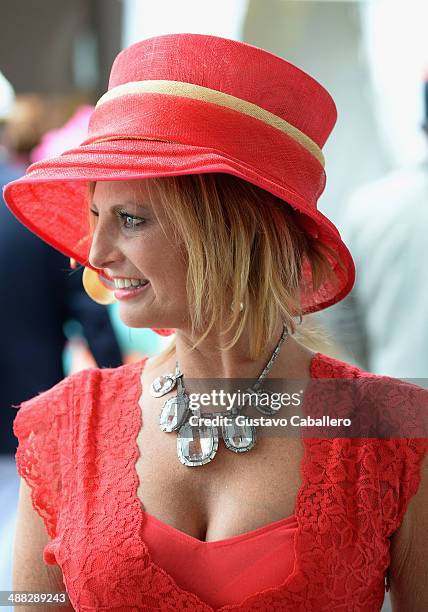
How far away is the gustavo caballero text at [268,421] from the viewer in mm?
1132

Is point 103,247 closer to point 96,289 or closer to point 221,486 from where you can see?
point 96,289

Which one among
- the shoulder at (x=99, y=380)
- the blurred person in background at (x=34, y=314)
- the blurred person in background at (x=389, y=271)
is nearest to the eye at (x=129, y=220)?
the shoulder at (x=99, y=380)

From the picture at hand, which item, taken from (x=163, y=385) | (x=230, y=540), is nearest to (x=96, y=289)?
(x=163, y=385)

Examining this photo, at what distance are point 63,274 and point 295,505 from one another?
1.25 metres

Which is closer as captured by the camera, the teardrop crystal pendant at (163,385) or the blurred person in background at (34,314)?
the teardrop crystal pendant at (163,385)

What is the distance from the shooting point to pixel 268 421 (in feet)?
3.73

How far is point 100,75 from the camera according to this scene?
6.35 ft

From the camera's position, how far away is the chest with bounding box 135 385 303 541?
3.53 ft

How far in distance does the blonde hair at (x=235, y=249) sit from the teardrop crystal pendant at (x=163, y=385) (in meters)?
0.09

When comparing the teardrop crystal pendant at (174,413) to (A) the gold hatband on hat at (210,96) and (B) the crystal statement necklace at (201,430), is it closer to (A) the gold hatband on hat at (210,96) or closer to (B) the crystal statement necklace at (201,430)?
(B) the crystal statement necklace at (201,430)

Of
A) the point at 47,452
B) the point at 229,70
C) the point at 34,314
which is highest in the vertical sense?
the point at 229,70

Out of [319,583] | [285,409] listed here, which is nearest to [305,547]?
[319,583]

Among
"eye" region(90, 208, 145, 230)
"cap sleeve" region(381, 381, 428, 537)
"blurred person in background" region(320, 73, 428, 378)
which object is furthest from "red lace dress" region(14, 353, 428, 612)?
"blurred person in background" region(320, 73, 428, 378)

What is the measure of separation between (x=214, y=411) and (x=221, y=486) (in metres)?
0.11
